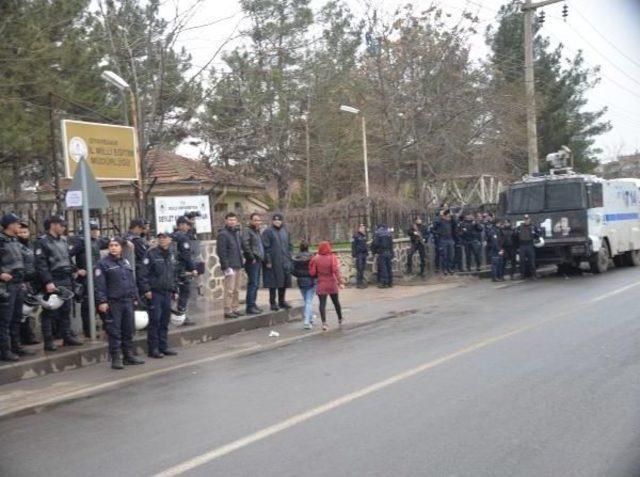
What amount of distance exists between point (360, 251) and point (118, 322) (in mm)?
10419

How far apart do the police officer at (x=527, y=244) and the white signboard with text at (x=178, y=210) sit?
28.7 ft

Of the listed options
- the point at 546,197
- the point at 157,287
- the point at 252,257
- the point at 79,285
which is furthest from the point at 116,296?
the point at 546,197

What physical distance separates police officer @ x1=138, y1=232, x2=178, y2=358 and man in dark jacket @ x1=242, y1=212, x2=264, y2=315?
112 inches

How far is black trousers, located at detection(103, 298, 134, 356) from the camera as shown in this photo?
900 cm

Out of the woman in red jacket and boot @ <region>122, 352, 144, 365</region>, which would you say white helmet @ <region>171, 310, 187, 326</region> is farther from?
the woman in red jacket

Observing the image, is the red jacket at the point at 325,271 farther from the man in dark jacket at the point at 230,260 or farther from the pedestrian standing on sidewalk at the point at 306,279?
the man in dark jacket at the point at 230,260

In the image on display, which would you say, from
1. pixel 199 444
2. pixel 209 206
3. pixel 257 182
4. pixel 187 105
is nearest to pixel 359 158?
pixel 257 182

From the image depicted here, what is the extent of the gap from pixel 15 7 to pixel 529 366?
1344 centimetres

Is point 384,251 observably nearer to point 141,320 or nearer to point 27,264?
point 141,320

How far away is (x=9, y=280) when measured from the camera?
28.9 ft

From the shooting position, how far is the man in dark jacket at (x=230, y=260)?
12.4m

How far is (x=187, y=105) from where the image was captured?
64.3 ft

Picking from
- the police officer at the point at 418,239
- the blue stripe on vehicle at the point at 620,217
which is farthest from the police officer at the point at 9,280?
the blue stripe on vehicle at the point at 620,217

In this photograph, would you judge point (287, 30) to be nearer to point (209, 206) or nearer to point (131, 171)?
point (209, 206)
